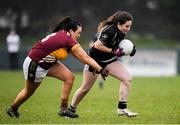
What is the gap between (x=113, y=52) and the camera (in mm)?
11422

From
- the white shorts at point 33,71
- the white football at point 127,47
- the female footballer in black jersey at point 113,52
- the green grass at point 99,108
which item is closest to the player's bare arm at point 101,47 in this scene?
the female footballer in black jersey at point 113,52

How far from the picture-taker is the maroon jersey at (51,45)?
10930mm

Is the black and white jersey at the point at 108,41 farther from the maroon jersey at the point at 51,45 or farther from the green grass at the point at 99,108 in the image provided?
the green grass at the point at 99,108

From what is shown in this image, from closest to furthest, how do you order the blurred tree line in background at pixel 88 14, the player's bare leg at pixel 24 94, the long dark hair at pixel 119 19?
the player's bare leg at pixel 24 94 < the long dark hair at pixel 119 19 < the blurred tree line in background at pixel 88 14

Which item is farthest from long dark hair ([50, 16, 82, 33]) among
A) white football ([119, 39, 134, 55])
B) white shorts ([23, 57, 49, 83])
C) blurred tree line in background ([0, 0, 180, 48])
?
blurred tree line in background ([0, 0, 180, 48])

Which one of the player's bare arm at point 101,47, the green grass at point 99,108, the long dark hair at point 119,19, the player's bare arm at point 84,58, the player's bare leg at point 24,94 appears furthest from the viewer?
the long dark hair at point 119,19

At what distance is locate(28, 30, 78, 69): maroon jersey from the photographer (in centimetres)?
1093

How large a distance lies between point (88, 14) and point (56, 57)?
3116cm

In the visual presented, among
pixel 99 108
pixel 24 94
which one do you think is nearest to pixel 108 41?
pixel 24 94

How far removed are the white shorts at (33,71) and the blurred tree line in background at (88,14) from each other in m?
29.2

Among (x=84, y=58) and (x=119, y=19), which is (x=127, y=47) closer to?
(x=119, y=19)

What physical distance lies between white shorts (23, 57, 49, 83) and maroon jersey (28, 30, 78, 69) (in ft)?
0.20

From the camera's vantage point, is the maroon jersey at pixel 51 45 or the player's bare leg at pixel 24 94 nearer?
the maroon jersey at pixel 51 45

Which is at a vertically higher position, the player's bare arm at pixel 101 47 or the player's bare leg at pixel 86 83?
the player's bare arm at pixel 101 47
